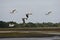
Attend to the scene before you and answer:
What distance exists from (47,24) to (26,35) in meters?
0.19

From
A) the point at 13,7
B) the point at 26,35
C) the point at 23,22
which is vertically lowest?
the point at 26,35

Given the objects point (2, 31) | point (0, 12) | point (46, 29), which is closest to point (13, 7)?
point (0, 12)

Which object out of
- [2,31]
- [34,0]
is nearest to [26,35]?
[2,31]

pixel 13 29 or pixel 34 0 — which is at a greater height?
pixel 34 0

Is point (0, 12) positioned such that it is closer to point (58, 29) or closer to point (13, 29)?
point (13, 29)

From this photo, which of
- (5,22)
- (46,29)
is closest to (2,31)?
(5,22)

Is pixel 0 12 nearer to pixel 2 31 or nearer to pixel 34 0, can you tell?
pixel 2 31

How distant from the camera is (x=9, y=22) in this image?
1.44 m

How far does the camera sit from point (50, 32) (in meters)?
1.41

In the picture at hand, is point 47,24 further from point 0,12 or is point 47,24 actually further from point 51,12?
point 0,12

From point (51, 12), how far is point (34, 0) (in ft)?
0.57

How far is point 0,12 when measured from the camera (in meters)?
1.44

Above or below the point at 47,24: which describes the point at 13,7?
above

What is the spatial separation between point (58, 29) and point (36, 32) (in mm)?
179
